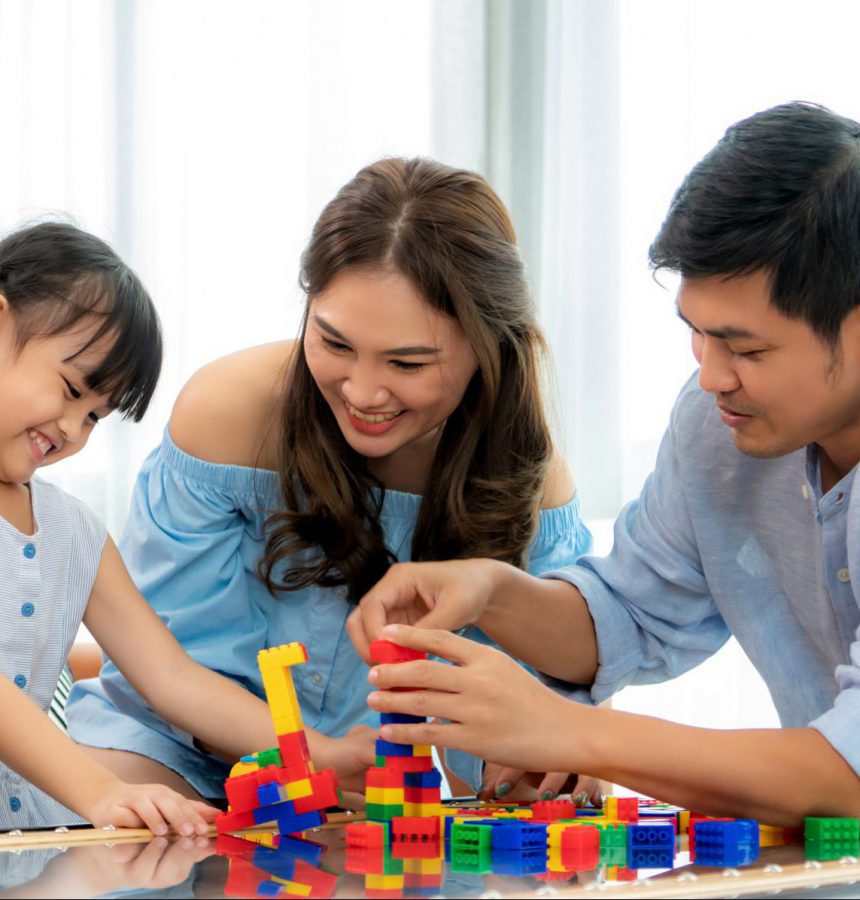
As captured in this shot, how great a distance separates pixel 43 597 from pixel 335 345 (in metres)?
0.43

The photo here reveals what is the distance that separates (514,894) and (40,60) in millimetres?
2245

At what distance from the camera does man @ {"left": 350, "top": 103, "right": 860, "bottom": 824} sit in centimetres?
102

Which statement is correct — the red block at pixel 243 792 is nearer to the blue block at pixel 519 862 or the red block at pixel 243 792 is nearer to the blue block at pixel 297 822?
the blue block at pixel 297 822

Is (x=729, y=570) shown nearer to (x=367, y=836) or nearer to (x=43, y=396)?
(x=367, y=836)

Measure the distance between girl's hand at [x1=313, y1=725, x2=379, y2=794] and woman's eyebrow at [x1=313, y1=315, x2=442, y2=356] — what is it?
1.33 ft

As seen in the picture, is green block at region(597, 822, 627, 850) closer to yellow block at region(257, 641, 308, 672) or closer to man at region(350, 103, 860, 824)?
man at region(350, 103, 860, 824)

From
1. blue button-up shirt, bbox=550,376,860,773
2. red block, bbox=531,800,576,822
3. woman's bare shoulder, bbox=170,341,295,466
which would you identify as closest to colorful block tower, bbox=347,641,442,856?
red block, bbox=531,800,576,822

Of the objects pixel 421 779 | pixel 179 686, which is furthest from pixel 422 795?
pixel 179 686

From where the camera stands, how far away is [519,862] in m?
0.91

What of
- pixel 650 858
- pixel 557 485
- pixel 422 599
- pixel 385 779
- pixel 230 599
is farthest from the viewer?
pixel 557 485

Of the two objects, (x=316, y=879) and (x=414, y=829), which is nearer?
(x=316, y=879)

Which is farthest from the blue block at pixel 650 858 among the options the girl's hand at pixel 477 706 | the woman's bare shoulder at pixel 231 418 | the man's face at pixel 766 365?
the woman's bare shoulder at pixel 231 418

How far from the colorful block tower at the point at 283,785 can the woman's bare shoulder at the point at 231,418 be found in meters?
0.54

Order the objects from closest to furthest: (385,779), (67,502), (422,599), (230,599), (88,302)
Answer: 1. (385,779)
2. (422,599)
3. (88,302)
4. (67,502)
5. (230,599)
